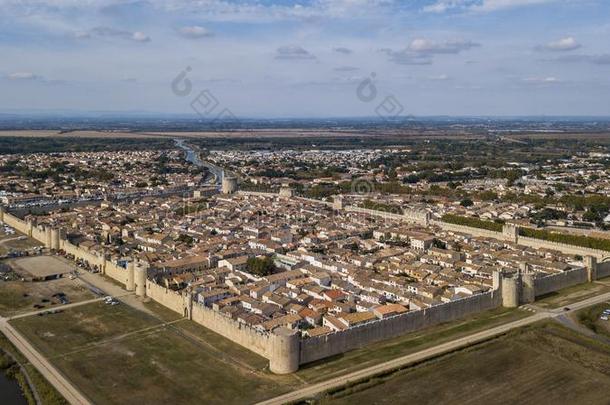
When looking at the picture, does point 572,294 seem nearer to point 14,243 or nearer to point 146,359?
point 146,359

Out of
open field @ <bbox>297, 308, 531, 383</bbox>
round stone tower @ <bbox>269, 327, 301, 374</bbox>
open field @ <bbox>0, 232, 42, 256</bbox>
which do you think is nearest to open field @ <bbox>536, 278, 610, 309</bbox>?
open field @ <bbox>297, 308, 531, 383</bbox>

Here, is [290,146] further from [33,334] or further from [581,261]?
[33,334]

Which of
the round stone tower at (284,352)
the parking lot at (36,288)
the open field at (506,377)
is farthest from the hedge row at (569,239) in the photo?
the parking lot at (36,288)

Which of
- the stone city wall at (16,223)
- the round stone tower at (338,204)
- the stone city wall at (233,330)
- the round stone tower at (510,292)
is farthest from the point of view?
the round stone tower at (338,204)

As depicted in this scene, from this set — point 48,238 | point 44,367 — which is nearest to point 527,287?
point 44,367

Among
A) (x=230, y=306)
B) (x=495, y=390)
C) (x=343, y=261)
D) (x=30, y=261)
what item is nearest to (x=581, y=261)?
(x=343, y=261)

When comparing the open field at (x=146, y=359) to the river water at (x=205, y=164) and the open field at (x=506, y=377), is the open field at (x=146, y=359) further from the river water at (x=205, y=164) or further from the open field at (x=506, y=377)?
the river water at (x=205, y=164)
